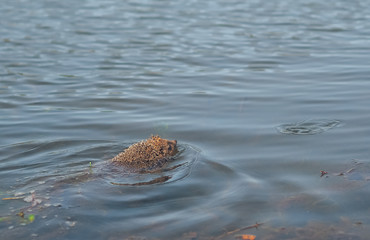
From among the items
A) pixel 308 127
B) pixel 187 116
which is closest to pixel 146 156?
pixel 187 116

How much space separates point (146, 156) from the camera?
19.5ft

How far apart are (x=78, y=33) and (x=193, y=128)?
8.06 metres

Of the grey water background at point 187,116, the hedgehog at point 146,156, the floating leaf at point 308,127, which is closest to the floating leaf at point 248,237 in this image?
the grey water background at point 187,116

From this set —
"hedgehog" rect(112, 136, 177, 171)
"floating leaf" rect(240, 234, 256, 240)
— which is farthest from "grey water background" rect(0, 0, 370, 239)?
"hedgehog" rect(112, 136, 177, 171)

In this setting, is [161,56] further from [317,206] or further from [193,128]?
[317,206]

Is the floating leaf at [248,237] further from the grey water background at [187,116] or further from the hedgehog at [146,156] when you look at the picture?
the hedgehog at [146,156]

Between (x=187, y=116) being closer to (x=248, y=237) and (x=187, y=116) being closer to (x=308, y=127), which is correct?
(x=308, y=127)

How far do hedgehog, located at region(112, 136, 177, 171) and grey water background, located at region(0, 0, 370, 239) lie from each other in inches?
10.2

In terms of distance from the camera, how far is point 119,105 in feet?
28.5

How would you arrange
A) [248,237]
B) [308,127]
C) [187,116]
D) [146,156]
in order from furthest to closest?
[187,116] < [308,127] < [146,156] < [248,237]

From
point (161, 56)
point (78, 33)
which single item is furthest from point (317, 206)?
point (78, 33)

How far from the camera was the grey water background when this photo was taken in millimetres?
4910

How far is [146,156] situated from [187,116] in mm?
2110

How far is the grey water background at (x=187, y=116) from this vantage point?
4.91 meters
